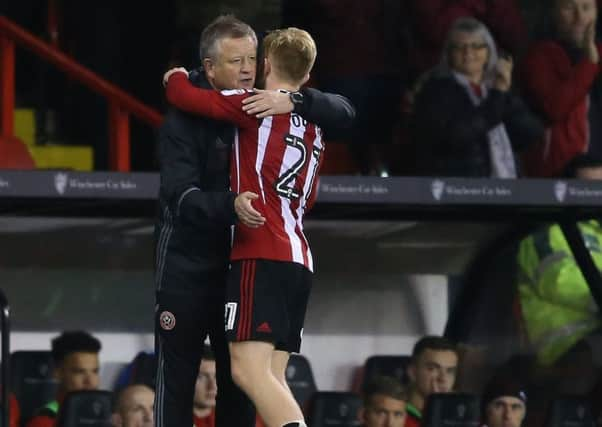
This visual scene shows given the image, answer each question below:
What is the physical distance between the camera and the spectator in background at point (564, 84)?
1024cm

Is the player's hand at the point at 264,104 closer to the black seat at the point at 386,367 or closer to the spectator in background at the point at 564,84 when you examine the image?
the spectator in background at the point at 564,84

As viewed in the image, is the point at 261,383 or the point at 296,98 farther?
the point at 296,98

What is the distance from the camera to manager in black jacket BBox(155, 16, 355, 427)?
6469 mm

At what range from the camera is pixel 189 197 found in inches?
253

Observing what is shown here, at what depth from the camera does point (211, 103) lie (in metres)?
6.38

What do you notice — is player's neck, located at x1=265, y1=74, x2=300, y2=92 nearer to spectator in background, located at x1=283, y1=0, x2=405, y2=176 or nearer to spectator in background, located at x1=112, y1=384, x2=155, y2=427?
spectator in background, located at x1=112, y1=384, x2=155, y2=427

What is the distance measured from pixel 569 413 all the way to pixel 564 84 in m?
1.58

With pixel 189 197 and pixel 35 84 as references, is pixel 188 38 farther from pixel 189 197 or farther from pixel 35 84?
pixel 189 197

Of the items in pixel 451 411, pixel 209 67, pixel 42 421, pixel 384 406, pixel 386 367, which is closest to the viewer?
pixel 209 67

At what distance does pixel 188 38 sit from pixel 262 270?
3800 mm

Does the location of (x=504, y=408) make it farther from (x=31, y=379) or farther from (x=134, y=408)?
(x=31, y=379)

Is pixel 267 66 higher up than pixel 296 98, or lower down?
higher up

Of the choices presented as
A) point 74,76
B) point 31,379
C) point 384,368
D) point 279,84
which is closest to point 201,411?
point 31,379

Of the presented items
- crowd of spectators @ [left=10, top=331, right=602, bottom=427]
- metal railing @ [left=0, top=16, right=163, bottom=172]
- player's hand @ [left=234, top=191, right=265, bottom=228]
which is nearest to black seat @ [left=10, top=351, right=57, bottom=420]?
crowd of spectators @ [left=10, top=331, right=602, bottom=427]
